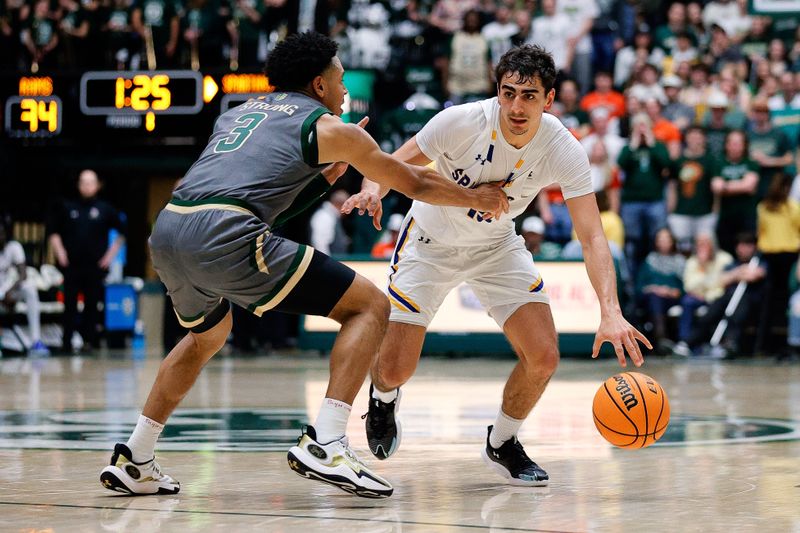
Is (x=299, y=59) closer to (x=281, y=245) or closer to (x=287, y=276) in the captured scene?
(x=281, y=245)

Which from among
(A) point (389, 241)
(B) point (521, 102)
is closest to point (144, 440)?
(B) point (521, 102)

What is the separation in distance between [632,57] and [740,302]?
4.46 metres

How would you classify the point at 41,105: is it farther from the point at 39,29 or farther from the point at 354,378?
the point at 354,378

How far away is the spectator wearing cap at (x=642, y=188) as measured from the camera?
1586 cm

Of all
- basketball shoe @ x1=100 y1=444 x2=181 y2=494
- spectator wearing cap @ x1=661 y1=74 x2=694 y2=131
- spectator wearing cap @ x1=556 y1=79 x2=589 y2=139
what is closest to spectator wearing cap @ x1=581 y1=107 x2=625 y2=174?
spectator wearing cap @ x1=556 y1=79 x2=589 y2=139

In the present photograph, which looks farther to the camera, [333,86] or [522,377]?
[522,377]

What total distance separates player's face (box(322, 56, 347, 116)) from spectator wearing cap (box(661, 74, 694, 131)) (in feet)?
38.2

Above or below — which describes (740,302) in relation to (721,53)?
below

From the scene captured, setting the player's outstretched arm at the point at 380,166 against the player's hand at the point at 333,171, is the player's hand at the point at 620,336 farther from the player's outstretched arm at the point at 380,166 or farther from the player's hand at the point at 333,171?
the player's hand at the point at 333,171

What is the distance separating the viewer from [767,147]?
52.2 feet

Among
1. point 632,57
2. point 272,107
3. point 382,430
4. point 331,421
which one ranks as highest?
point 632,57

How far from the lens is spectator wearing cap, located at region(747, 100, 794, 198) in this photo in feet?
51.9

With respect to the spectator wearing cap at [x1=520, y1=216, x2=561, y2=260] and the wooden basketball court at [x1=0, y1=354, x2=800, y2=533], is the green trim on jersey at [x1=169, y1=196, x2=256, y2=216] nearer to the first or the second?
the wooden basketball court at [x1=0, y1=354, x2=800, y2=533]

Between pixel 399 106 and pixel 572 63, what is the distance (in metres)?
2.65
